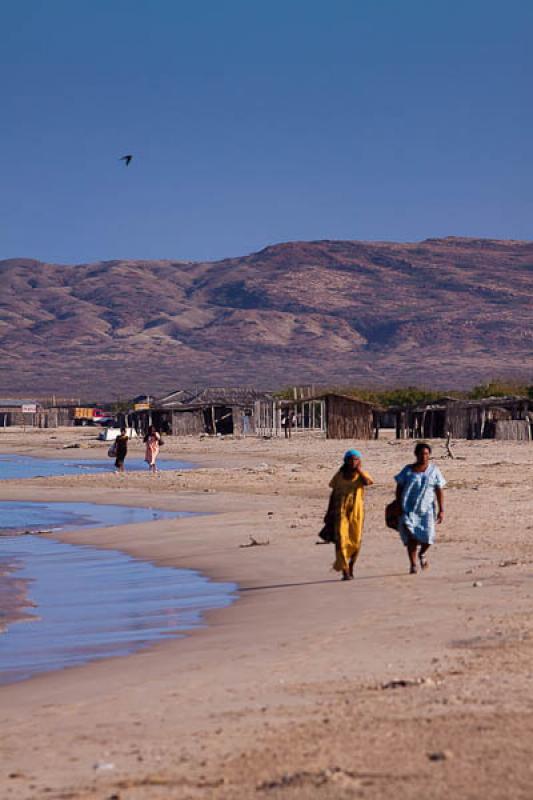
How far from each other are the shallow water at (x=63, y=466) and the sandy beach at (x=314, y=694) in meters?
25.2

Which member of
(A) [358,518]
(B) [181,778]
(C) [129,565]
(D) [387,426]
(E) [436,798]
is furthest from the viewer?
(D) [387,426]

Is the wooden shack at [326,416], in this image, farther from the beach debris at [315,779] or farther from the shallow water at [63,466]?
the beach debris at [315,779]

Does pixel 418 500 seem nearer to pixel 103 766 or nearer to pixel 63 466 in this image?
pixel 103 766

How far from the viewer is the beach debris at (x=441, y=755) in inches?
241

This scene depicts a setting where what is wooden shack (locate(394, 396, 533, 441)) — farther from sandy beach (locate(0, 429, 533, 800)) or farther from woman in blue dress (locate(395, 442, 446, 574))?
woman in blue dress (locate(395, 442, 446, 574))

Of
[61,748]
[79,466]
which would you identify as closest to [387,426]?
[79,466]

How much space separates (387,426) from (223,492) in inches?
2053

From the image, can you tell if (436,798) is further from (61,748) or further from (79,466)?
(79,466)

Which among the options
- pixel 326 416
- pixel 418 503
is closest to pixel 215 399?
pixel 326 416

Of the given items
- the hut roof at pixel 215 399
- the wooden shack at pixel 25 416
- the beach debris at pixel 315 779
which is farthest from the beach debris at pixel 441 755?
the wooden shack at pixel 25 416

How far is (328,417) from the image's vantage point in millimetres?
62188

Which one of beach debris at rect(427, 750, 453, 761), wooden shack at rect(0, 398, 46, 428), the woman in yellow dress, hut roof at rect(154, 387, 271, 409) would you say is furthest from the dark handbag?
wooden shack at rect(0, 398, 46, 428)

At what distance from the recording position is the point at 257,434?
234 feet

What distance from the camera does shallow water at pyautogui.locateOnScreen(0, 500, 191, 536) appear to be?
2375 centimetres
